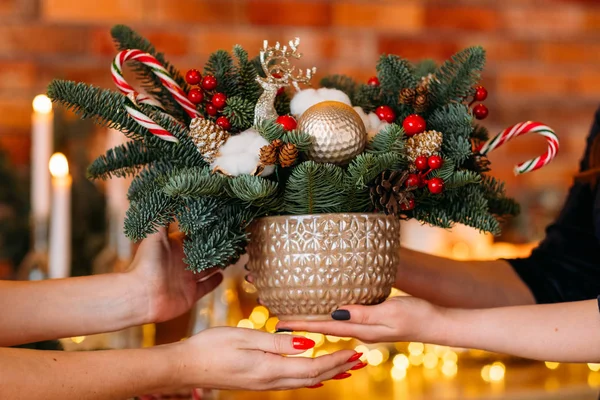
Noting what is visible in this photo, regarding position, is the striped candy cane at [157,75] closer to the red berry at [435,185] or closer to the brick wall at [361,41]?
the red berry at [435,185]

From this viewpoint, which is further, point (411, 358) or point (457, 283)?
point (411, 358)

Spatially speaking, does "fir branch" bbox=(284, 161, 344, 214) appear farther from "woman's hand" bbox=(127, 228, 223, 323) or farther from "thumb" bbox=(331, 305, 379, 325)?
"woman's hand" bbox=(127, 228, 223, 323)

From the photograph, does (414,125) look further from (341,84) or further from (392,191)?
(341,84)

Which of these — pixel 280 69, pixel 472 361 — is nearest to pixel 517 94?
pixel 472 361

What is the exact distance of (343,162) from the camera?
2.75 feet

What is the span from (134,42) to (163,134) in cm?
21

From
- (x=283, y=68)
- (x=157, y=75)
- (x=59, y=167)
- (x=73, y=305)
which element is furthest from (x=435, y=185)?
(x=59, y=167)

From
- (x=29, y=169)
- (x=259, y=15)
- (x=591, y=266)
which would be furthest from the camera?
(x=259, y=15)

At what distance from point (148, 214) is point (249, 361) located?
206 mm

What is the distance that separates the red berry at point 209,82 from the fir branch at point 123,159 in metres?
0.11

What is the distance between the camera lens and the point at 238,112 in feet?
2.88

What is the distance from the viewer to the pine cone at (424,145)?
0.85 meters

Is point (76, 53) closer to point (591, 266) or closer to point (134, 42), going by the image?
point (134, 42)

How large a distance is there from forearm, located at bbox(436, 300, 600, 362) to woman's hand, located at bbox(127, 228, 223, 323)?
34 cm
